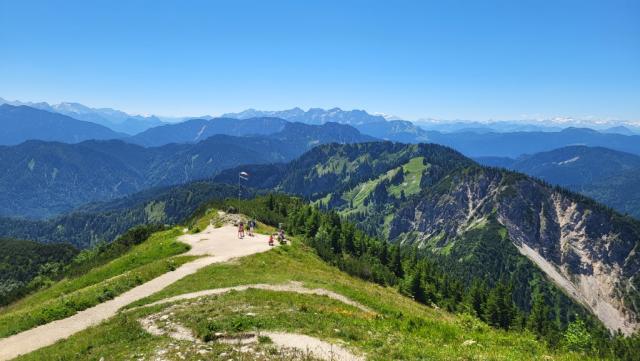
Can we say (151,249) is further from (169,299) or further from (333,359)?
(333,359)

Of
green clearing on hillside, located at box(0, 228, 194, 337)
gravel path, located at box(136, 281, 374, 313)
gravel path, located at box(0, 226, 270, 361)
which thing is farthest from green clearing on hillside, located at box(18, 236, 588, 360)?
green clearing on hillside, located at box(0, 228, 194, 337)

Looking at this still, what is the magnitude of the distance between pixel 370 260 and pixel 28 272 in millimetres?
174731

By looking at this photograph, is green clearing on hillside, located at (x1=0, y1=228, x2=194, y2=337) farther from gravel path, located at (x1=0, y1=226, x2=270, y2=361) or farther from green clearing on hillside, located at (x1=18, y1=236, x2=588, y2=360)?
green clearing on hillside, located at (x1=18, y1=236, x2=588, y2=360)

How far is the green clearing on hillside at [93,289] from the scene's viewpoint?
118ft

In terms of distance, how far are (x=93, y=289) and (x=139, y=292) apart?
230 inches

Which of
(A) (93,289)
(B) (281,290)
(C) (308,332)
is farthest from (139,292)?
(C) (308,332)

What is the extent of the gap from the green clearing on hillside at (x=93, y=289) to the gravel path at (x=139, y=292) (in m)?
0.93

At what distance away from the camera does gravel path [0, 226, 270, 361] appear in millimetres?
30688

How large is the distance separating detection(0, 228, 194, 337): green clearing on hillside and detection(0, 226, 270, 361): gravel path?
933 mm

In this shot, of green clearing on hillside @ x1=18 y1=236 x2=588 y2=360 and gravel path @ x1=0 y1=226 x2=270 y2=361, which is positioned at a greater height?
green clearing on hillside @ x1=18 y1=236 x2=588 y2=360

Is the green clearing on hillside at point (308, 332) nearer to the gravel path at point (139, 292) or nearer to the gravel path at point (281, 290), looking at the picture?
the gravel path at point (281, 290)

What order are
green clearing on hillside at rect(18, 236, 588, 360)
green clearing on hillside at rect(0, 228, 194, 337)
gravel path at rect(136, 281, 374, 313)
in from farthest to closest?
green clearing on hillside at rect(0, 228, 194, 337), gravel path at rect(136, 281, 374, 313), green clearing on hillside at rect(18, 236, 588, 360)

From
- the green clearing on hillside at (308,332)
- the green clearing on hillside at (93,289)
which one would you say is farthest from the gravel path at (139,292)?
the green clearing on hillside at (308,332)

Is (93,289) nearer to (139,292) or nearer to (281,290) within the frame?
(139,292)
